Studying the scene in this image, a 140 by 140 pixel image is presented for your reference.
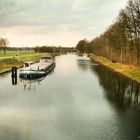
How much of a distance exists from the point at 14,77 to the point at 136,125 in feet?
108

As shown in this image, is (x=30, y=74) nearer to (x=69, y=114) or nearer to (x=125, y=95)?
(x=125, y=95)

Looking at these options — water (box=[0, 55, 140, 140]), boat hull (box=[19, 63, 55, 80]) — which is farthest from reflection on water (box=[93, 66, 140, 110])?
boat hull (box=[19, 63, 55, 80])

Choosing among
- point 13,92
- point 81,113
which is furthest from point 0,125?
point 13,92

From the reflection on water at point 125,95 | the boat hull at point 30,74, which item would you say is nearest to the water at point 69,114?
the reflection on water at point 125,95

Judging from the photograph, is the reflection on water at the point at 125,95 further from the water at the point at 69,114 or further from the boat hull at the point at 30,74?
the boat hull at the point at 30,74

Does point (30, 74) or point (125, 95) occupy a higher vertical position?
point (30, 74)

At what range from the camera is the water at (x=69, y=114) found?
66.8 feet

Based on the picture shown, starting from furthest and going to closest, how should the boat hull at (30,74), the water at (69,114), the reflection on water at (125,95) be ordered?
the boat hull at (30,74) < the reflection on water at (125,95) < the water at (69,114)

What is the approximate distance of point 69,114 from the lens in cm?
2597

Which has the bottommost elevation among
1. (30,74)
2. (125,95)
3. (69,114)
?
(125,95)

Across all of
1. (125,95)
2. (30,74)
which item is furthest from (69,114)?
(30,74)

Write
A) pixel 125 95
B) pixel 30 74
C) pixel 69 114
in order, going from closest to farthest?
pixel 69 114 < pixel 125 95 < pixel 30 74

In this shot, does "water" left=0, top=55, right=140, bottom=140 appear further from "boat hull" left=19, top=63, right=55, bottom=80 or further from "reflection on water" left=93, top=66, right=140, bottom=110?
"boat hull" left=19, top=63, right=55, bottom=80

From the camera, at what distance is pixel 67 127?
72.1ft
